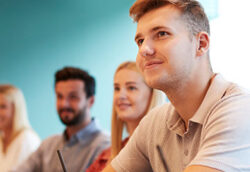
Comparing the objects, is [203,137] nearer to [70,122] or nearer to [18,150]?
[70,122]

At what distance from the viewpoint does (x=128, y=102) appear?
187cm

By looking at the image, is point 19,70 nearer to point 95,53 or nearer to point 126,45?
point 95,53

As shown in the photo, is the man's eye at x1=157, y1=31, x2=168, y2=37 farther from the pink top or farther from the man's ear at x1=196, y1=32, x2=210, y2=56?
the pink top

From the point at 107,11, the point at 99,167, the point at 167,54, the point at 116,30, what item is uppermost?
the point at 107,11

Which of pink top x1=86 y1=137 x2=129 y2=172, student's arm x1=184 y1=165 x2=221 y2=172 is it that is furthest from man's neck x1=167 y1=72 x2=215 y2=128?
pink top x1=86 y1=137 x2=129 y2=172

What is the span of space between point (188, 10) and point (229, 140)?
43 centimetres

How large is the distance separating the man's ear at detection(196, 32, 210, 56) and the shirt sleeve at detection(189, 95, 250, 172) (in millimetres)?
214

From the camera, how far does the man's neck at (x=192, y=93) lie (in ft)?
3.28

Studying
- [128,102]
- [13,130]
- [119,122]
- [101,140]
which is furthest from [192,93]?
[13,130]

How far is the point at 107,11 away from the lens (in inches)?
139

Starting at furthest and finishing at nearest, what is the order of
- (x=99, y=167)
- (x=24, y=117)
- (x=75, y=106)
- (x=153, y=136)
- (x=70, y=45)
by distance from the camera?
(x=70, y=45) → (x=24, y=117) → (x=75, y=106) → (x=99, y=167) → (x=153, y=136)

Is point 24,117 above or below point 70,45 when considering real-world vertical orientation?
below

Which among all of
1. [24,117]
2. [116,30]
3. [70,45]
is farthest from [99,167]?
[70,45]

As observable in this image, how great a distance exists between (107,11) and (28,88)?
125 cm
